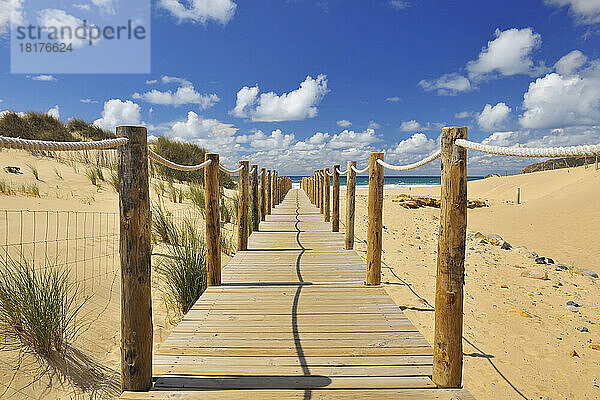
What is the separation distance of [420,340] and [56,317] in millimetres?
2659

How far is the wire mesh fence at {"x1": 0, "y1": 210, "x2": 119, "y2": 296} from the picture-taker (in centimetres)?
A: 388

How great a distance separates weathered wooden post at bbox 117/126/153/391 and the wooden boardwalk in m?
0.18

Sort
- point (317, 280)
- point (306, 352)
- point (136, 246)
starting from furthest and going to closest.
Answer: point (317, 280) → point (306, 352) → point (136, 246)

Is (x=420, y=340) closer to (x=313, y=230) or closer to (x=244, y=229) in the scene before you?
(x=244, y=229)

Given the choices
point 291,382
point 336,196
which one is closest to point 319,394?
point 291,382

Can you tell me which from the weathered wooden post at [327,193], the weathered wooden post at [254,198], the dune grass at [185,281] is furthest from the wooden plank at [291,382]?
the weathered wooden post at [327,193]

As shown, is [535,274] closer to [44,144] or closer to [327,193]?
[327,193]

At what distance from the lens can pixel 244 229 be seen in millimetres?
5547

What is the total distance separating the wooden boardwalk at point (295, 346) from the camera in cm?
198

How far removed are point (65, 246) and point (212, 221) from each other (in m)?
2.55

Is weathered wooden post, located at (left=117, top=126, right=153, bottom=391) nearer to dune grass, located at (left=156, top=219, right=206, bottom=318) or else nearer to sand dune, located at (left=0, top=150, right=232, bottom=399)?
sand dune, located at (left=0, top=150, right=232, bottom=399)

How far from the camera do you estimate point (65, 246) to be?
4703 millimetres

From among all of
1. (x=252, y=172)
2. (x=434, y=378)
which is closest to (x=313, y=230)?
(x=252, y=172)

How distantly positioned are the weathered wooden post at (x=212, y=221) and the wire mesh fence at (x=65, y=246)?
4.19 ft
